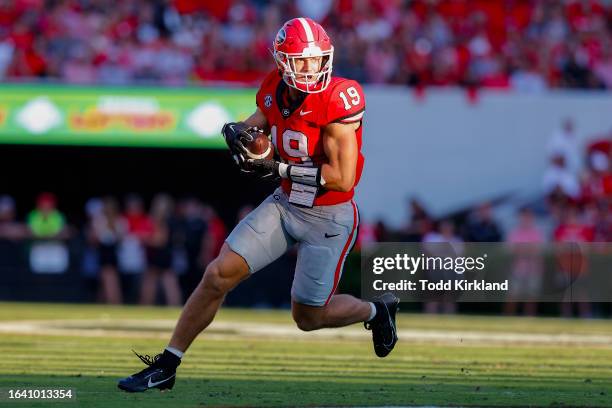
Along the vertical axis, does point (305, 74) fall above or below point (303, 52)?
below

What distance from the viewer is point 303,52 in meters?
7.10

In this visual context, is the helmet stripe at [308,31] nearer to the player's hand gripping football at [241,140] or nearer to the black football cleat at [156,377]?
the player's hand gripping football at [241,140]

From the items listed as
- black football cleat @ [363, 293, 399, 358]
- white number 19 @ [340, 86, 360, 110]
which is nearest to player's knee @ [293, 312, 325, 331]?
black football cleat @ [363, 293, 399, 358]

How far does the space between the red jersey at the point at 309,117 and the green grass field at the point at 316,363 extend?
4.25 ft

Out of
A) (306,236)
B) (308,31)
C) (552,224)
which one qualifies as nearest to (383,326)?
(306,236)

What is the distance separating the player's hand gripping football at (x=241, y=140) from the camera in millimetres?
7145

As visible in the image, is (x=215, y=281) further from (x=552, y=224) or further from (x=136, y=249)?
(x=552, y=224)

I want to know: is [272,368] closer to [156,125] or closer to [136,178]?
[156,125]

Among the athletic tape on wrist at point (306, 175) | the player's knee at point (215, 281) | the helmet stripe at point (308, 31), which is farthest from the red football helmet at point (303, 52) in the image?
the player's knee at point (215, 281)

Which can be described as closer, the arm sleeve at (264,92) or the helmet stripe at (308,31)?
the helmet stripe at (308,31)

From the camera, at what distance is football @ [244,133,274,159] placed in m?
7.14

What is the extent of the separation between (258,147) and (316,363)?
2723 millimetres

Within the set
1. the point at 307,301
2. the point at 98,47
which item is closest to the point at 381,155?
the point at 98,47

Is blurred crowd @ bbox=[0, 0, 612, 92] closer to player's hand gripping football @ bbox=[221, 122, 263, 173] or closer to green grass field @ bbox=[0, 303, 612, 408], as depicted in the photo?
green grass field @ bbox=[0, 303, 612, 408]
